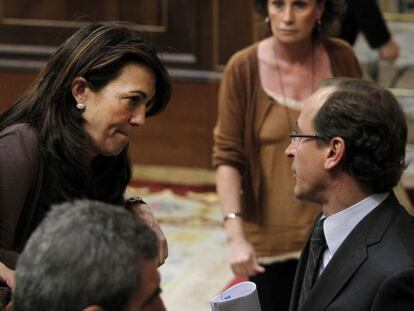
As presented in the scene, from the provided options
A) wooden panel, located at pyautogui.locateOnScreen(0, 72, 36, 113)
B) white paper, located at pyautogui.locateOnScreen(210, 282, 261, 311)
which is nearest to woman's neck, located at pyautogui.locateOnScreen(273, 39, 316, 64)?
white paper, located at pyautogui.locateOnScreen(210, 282, 261, 311)

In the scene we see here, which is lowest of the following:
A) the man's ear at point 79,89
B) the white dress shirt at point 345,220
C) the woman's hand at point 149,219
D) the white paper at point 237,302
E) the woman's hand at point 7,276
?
the white paper at point 237,302

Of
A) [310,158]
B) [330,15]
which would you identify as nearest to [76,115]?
[310,158]

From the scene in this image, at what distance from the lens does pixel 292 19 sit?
155 inches

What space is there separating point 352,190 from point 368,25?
302 cm

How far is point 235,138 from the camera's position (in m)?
3.99

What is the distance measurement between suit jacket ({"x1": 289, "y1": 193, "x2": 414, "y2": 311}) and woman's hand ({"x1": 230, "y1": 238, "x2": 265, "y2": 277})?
3.91 feet

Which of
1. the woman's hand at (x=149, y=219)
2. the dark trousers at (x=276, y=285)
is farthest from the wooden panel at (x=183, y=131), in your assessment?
the woman's hand at (x=149, y=219)

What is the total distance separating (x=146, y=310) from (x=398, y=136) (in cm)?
102

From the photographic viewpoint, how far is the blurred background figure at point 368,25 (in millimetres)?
5574

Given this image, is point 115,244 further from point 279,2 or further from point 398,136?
point 279,2

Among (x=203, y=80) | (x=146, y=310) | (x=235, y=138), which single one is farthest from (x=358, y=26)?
(x=146, y=310)

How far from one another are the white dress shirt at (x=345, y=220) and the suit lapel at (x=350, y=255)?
0.02m

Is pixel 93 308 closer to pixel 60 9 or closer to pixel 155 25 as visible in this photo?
A: pixel 155 25

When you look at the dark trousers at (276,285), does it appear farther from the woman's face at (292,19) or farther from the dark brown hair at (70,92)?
the dark brown hair at (70,92)
